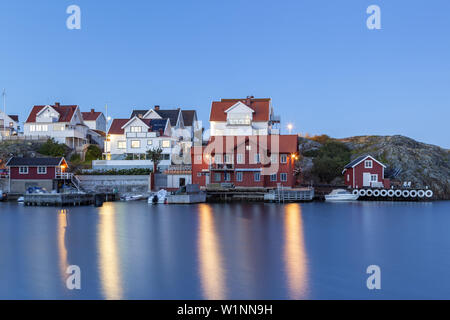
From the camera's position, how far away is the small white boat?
49188 millimetres

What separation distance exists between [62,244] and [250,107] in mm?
41358

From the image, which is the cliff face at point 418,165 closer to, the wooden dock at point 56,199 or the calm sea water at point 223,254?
the calm sea water at point 223,254

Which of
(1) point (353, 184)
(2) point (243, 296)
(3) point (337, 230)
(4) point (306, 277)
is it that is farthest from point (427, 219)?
(2) point (243, 296)

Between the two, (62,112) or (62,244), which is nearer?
(62,244)

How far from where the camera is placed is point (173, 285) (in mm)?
15969

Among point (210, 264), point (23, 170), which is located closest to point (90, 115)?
point (23, 170)

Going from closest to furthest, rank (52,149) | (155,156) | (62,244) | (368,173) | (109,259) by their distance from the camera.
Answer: (109,259) → (62,244) → (368,173) → (155,156) → (52,149)

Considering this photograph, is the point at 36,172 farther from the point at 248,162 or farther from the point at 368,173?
the point at 368,173

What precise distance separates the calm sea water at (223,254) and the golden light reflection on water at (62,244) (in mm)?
69

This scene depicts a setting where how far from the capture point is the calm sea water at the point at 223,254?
15500 millimetres

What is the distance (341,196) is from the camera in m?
49.2

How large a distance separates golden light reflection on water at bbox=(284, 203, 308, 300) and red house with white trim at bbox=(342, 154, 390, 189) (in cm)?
1868

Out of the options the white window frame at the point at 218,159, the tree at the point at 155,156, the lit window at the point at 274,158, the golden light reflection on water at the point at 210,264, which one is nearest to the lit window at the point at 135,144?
the tree at the point at 155,156
